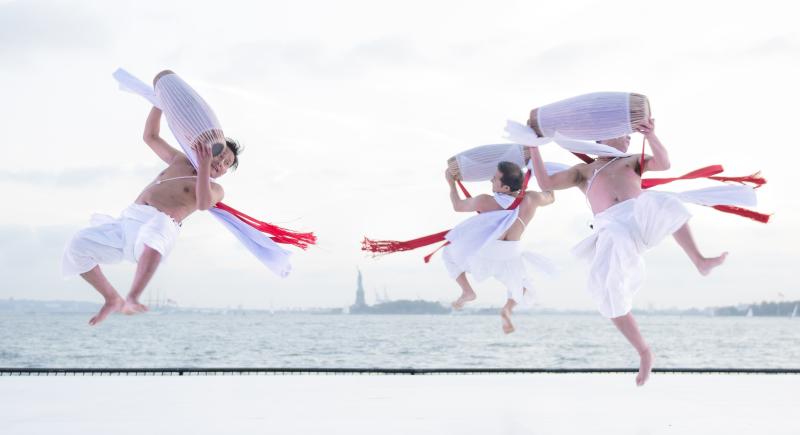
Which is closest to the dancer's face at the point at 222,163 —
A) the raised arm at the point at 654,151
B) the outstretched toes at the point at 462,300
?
the outstretched toes at the point at 462,300

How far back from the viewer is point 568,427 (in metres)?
5.23

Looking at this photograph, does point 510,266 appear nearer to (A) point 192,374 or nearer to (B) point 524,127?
(B) point 524,127

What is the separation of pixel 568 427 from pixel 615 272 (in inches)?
37.8

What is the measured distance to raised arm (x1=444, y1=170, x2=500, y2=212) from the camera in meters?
5.96

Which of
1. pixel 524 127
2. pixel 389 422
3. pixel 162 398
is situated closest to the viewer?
pixel 524 127

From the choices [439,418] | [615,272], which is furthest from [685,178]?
[439,418]

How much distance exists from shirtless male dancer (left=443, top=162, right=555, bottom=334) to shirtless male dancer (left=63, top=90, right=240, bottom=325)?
5.45 feet

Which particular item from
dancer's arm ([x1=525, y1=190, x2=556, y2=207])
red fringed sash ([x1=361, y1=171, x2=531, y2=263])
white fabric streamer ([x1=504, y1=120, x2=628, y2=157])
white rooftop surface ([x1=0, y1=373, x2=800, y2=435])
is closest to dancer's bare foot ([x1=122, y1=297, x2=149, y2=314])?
white rooftop surface ([x1=0, y1=373, x2=800, y2=435])

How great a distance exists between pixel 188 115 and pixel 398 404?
2556 mm

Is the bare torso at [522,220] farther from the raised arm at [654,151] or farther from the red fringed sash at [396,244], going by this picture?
the raised arm at [654,151]

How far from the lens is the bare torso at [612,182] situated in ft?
16.7

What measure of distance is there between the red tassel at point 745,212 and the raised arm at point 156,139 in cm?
307

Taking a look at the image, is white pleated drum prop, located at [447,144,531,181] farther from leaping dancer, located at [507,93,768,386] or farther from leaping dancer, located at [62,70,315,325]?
leaping dancer, located at [62,70,315,325]

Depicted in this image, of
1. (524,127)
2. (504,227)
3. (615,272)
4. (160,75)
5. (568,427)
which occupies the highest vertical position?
(160,75)
